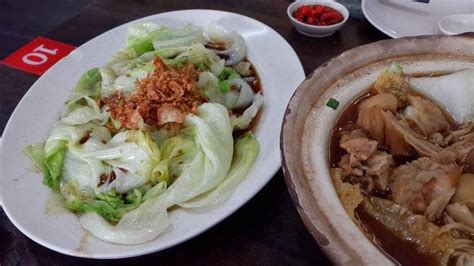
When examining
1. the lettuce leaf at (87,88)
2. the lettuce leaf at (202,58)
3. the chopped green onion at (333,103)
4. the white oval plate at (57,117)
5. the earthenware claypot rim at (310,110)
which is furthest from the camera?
the lettuce leaf at (202,58)

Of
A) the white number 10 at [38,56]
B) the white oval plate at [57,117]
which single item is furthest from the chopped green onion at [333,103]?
the white number 10 at [38,56]

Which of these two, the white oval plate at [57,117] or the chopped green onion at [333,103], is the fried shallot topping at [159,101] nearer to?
the white oval plate at [57,117]

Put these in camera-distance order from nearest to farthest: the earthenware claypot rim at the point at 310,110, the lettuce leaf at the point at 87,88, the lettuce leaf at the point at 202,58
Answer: the earthenware claypot rim at the point at 310,110 < the lettuce leaf at the point at 87,88 < the lettuce leaf at the point at 202,58

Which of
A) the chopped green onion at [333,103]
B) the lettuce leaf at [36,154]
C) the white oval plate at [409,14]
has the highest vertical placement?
the chopped green onion at [333,103]

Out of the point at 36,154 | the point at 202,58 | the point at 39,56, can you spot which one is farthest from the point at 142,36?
Answer: the point at 36,154

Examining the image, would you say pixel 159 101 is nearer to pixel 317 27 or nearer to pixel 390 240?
pixel 317 27

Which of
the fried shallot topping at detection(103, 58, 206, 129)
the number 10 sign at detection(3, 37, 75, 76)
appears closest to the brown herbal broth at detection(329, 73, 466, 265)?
the fried shallot topping at detection(103, 58, 206, 129)

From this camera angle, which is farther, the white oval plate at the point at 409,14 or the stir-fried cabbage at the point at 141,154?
the white oval plate at the point at 409,14

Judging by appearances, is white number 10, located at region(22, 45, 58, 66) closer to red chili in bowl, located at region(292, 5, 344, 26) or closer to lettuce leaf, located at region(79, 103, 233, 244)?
lettuce leaf, located at region(79, 103, 233, 244)

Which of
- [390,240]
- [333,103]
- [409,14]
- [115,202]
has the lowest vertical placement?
[115,202]
